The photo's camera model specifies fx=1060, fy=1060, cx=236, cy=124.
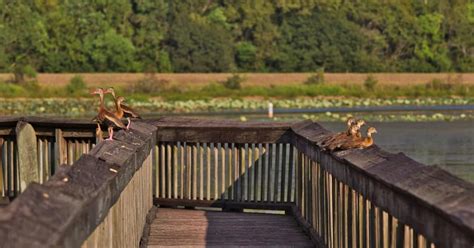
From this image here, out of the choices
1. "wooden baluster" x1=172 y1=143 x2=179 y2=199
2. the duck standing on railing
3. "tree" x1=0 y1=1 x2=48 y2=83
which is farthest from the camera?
"tree" x1=0 y1=1 x2=48 y2=83


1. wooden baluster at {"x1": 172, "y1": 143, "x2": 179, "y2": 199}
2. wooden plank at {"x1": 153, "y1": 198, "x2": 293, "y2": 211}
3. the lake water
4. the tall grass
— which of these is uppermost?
wooden baluster at {"x1": 172, "y1": 143, "x2": 179, "y2": 199}

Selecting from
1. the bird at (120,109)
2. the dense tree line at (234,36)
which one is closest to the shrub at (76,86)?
the dense tree line at (234,36)

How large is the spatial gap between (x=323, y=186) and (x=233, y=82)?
71.3m

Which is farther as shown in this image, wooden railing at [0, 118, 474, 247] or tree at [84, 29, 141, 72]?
tree at [84, 29, 141, 72]

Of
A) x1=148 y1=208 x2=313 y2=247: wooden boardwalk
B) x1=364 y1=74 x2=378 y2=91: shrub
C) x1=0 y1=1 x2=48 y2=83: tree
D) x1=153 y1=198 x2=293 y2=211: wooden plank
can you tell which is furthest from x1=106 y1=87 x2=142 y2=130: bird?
x1=0 y1=1 x2=48 y2=83: tree

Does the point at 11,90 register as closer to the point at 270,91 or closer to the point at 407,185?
the point at 270,91

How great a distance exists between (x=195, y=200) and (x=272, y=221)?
143 centimetres

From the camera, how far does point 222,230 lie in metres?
10.8

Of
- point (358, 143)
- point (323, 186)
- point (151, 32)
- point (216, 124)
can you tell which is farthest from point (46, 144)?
point (151, 32)

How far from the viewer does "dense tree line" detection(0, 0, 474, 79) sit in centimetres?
8900

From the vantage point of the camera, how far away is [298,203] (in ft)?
37.8

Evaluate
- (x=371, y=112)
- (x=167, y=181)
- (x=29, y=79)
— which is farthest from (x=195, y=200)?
(x=29, y=79)

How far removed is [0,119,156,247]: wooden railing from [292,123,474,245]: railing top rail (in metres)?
1.50

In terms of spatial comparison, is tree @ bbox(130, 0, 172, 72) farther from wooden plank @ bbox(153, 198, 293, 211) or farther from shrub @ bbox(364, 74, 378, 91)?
wooden plank @ bbox(153, 198, 293, 211)
